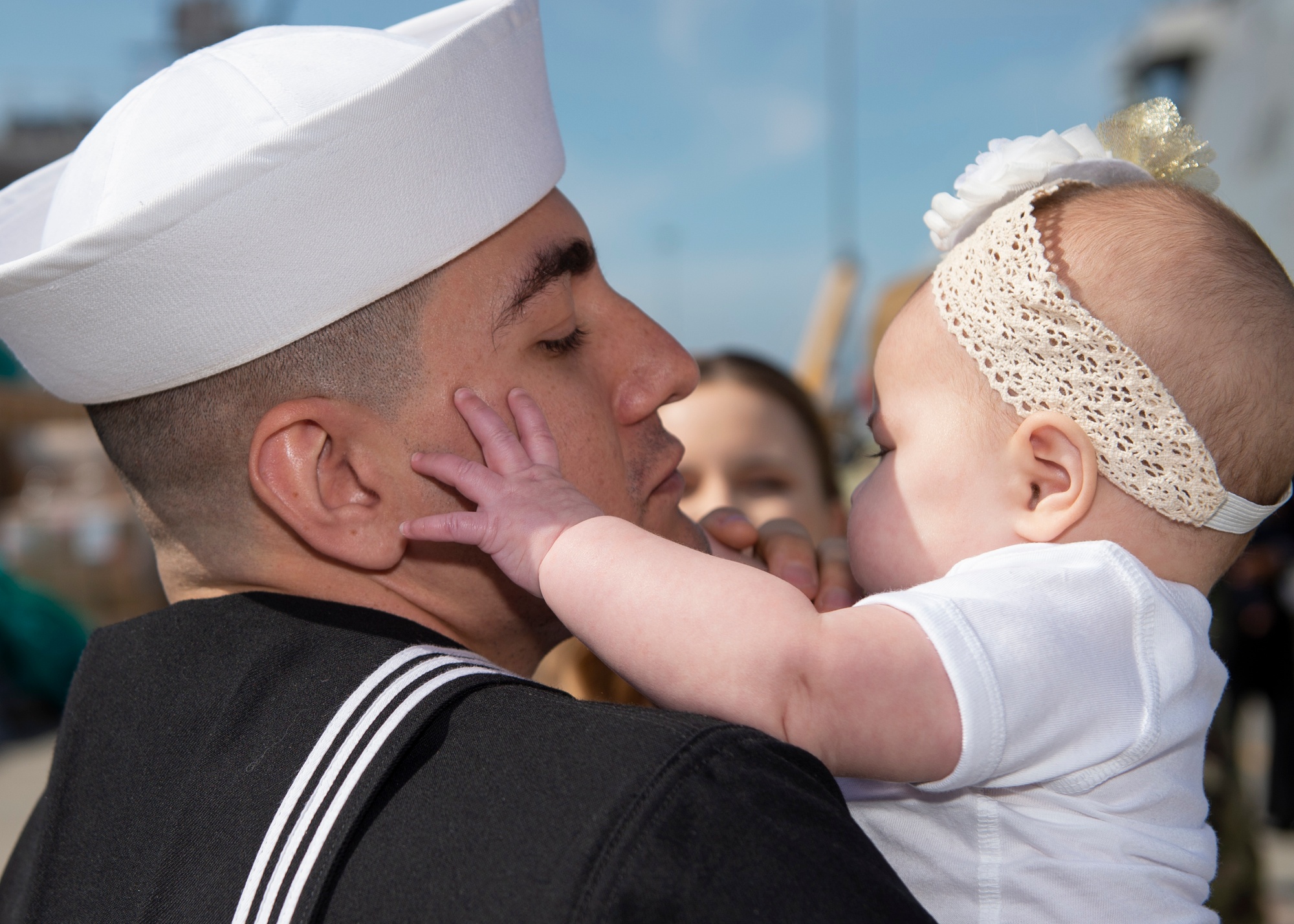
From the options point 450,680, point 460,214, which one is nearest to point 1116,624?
point 450,680

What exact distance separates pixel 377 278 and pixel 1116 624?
3.75 ft

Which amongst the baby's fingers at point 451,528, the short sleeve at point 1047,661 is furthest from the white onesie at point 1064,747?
the baby's fingers at point 451,528

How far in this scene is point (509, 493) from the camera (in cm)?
155

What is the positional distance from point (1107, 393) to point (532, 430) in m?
0.84

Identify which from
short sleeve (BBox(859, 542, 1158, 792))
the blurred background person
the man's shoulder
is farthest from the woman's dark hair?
the man's shoulder

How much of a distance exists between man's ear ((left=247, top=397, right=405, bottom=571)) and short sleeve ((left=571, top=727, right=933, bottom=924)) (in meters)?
0.76

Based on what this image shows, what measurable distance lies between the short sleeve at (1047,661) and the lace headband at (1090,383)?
0.15 meters

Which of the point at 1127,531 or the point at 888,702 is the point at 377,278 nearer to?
the point at 888,702

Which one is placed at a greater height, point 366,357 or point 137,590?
point 366,357

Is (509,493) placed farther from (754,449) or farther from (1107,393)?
(754,449)

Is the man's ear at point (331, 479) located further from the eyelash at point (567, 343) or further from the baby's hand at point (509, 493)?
the eyelash at point (567, 343)

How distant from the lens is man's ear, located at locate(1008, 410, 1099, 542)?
1464mm

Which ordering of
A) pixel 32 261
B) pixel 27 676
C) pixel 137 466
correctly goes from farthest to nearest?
pixel 27 676 < pixel 137 466 < pixel 32 261

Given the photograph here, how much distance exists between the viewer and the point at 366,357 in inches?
62.8
